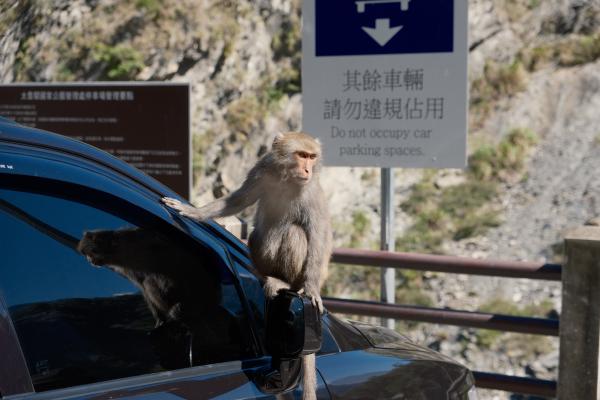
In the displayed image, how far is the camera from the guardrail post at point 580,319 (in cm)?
453

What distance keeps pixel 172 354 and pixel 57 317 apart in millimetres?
352

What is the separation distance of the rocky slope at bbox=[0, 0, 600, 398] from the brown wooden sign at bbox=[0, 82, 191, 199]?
13.4 ft

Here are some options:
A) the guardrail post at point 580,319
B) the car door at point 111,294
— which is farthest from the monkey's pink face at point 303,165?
the guardrail post at point 580,319

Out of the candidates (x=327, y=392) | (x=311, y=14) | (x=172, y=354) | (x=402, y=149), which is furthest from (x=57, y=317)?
(x=311, y=14)

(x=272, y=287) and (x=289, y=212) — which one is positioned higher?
(x=289, y=212)

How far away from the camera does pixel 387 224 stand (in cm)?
534

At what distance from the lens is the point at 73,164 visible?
2.13 meters

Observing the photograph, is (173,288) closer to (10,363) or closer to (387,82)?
(10,363)

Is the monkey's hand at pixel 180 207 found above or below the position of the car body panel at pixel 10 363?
above

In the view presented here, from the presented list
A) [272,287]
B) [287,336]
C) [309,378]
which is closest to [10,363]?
[287,336]

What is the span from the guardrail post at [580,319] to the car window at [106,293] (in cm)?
274

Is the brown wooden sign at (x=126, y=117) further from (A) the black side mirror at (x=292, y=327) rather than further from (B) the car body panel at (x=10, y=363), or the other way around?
(B) the car body panel at (x=10, y=363)

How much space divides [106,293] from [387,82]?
3.41 m

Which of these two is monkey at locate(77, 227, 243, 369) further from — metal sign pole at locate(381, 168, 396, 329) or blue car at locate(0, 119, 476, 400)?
metal sign pole at locate(381, 168, 396, 329)
